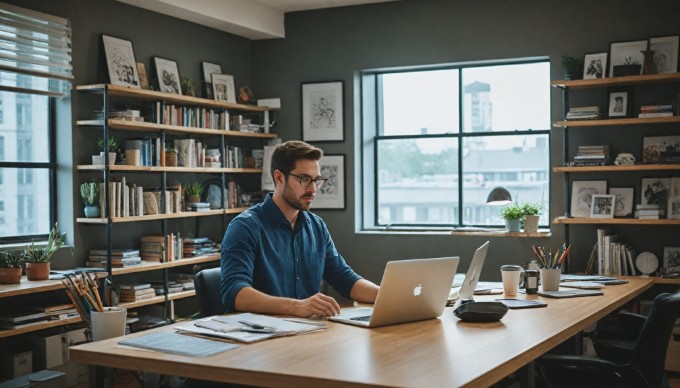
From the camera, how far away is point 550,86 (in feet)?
20.5

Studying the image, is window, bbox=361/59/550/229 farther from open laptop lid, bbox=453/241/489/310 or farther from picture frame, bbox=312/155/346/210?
open laptop lid, bbox=453/241/489/310

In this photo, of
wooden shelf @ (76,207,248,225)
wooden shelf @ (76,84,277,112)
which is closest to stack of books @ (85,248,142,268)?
wooden shelf @ (76,207,248,225)

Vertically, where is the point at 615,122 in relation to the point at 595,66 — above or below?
below

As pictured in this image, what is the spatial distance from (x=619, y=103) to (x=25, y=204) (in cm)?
424

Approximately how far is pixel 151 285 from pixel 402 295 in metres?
3.41

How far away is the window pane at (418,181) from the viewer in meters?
6.76

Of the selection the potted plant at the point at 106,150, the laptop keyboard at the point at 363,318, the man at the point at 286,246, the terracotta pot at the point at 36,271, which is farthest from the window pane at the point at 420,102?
the laptop keyboard at the point at 363,318

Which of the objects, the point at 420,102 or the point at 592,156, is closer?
the point at 592,156

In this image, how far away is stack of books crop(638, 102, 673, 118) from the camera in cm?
551

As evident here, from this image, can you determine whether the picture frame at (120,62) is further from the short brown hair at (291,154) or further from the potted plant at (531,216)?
the potted plant at (531,216)

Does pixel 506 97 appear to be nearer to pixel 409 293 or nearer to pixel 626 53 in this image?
pixel 626 53

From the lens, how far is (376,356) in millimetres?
2328

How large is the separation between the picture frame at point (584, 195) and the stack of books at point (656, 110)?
65cm

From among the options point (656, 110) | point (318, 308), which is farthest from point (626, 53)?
point (318, 308)
